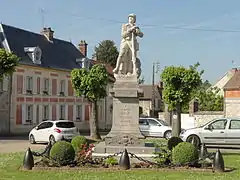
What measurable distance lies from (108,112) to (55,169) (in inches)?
1631

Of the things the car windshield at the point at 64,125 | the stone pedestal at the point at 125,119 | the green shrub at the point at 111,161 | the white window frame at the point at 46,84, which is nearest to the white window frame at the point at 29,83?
the white window frame at the point at 46,84

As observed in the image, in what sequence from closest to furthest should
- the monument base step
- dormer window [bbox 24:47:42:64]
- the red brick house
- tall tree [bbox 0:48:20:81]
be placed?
the monument base step < tall tree [bbox 0:48:20:81] < the red brick house < dormer window [bbox 24:47:42:64]

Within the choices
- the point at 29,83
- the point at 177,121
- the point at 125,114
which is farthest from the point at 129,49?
the point at 29,83

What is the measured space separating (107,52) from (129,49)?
5755cm

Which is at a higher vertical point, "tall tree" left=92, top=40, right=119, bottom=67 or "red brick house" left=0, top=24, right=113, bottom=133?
"tall tree" left=92, top=40, right=119, bottom=67

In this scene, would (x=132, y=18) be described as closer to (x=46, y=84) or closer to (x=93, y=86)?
(x=93, y=86)

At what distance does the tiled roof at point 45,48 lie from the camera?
139 ft

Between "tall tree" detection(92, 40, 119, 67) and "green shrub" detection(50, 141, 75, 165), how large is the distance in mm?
59839

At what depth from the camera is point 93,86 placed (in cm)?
2894

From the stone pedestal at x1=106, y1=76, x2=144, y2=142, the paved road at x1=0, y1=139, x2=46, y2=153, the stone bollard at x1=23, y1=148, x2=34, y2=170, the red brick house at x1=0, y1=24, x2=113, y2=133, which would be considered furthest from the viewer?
the red brick house at x1=0, y1=24, x2=113, y2=133

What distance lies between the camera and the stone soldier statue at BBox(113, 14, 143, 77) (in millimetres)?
16781

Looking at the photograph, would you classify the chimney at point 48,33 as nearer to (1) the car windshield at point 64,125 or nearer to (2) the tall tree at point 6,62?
(2) the tall tree at point 6,62

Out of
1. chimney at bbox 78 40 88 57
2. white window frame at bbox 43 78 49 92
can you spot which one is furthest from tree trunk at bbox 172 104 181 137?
chimney at bbox 78 40 88 57

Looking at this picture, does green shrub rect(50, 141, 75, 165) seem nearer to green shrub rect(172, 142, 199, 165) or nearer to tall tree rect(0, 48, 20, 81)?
green shrub rect(172, 142, 199, 165)
